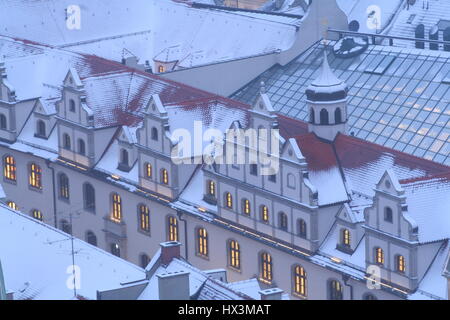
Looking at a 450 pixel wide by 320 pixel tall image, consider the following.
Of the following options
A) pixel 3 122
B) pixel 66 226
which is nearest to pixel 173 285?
pixel 66 226

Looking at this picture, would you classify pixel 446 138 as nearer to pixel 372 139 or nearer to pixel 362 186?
pixel 372 139

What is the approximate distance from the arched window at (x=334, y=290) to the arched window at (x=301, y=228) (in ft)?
11.5

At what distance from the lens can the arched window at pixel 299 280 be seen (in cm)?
9900

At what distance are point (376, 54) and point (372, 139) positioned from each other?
11232 mm

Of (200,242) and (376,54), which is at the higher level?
(376,54)

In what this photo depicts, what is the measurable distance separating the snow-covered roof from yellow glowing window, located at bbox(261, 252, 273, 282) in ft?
48.7

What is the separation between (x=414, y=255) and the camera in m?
90.4

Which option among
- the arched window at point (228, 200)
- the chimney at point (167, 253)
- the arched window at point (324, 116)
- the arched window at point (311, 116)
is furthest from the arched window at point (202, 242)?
the chimney at point (167, 253)

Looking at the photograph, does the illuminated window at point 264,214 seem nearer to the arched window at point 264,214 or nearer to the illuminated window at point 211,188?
the arched window at point 264,214

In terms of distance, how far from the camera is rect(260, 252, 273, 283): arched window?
101688 mm

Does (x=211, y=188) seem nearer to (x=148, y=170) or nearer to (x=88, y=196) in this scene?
(x=148, y=170)

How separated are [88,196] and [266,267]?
20.7 meters

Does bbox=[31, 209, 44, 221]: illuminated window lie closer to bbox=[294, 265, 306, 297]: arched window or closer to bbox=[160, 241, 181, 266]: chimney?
bbox=[294, 265, 306, 297]: arched window
